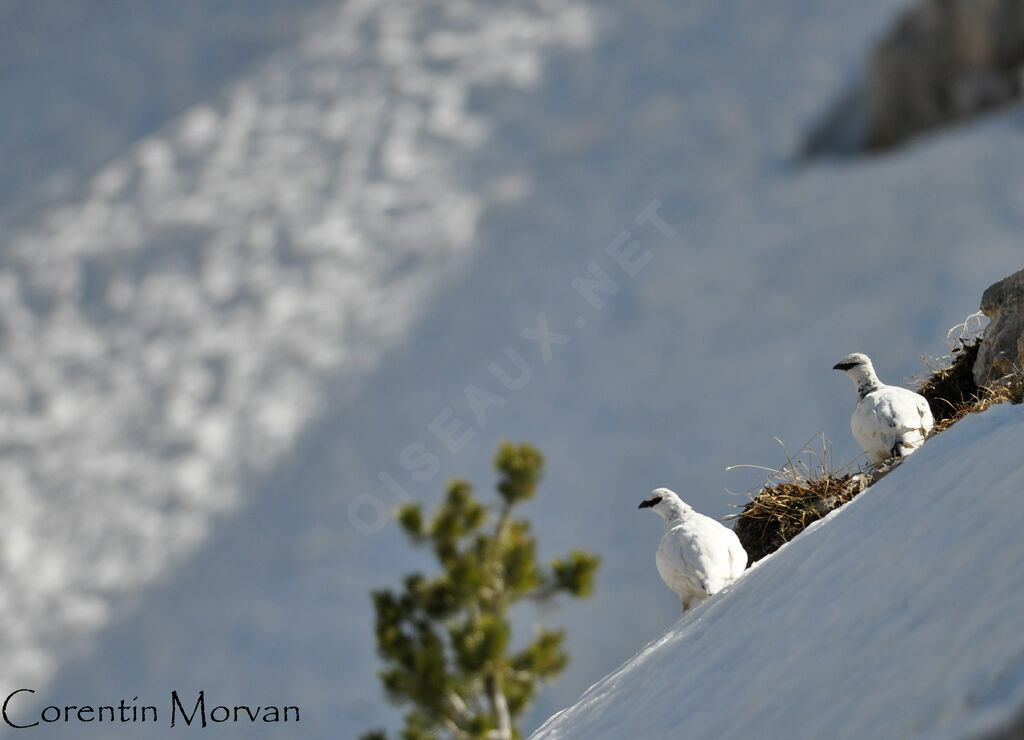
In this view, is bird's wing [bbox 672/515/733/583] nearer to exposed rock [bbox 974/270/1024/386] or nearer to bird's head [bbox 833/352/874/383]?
bird's head [bbox 833/352/874/383]

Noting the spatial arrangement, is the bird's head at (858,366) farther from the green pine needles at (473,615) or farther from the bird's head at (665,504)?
the green pine needles at (473,615)

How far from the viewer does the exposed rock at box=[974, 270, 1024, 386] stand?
181 inches

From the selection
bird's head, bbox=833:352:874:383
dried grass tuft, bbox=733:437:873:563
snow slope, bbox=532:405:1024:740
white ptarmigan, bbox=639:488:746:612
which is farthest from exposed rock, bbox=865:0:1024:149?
snow slope, bbox=532:405:1024:740

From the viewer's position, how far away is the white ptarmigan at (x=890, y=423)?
414 centimetres

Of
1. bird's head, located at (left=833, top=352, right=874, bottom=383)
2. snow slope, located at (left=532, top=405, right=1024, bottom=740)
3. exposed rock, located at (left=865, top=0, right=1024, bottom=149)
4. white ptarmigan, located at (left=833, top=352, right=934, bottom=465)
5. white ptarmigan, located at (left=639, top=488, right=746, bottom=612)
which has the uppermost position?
exposed rock, located at (left=865, top=0, right=1024, bottom=149)

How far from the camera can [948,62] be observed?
18188mm

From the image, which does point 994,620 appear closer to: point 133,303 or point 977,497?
point 977,497

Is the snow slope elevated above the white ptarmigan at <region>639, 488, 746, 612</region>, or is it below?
below

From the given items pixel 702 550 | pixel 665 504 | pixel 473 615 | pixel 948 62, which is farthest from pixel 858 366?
pixel 948 62

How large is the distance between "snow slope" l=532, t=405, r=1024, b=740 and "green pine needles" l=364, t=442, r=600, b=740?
282 millimetres

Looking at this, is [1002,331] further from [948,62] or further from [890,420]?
[948,62]

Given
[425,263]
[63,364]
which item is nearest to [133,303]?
[63,364]

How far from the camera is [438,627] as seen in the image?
401 centimetres

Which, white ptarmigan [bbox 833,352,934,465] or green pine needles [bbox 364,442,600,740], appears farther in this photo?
white ptarmigan [bbox 833,352,934,465]
